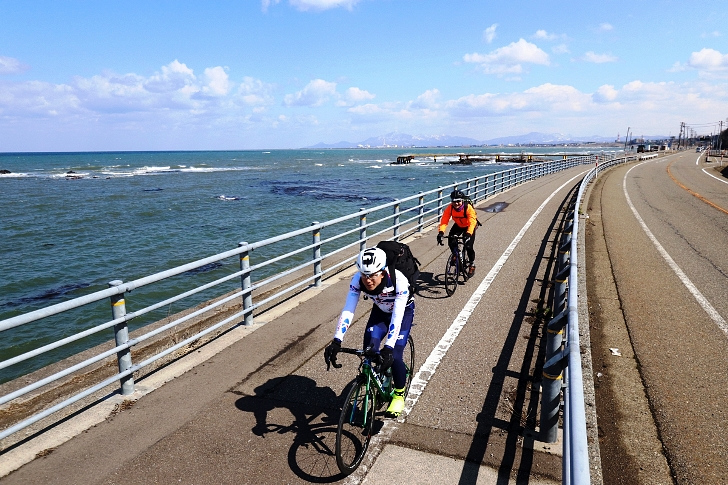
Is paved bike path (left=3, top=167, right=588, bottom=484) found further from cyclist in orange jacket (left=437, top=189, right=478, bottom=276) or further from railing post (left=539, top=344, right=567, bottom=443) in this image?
cyclist in orange jacket (left=437, top=189, right=478, bottom=276)

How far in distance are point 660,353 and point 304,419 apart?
4.61m

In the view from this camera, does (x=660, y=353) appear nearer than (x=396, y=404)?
No

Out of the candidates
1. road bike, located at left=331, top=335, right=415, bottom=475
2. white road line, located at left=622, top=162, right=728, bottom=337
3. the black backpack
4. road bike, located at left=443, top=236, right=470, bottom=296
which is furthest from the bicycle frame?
Result: white road line, located at left=622, top=162, right=728, bottom=337

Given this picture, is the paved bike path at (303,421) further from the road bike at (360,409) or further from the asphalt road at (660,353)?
the asphalt road at (660,353)

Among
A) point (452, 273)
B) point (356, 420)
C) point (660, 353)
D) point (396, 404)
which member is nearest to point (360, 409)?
point (356, 420)

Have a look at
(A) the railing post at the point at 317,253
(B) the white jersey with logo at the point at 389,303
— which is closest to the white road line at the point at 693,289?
(B) the white jersey with logo at the point at 389,303

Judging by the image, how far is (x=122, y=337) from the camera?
4.92 metres

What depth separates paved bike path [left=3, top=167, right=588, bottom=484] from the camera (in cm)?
385

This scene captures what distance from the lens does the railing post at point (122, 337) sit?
15.8 ft

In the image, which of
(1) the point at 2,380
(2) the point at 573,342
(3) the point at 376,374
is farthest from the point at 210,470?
(1) the point at 2,380

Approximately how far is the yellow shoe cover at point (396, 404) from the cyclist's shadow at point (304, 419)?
567mm

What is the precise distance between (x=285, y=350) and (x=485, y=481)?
3253mm

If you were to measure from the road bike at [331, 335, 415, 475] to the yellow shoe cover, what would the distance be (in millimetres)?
110

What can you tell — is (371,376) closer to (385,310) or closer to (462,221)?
(385,310)
